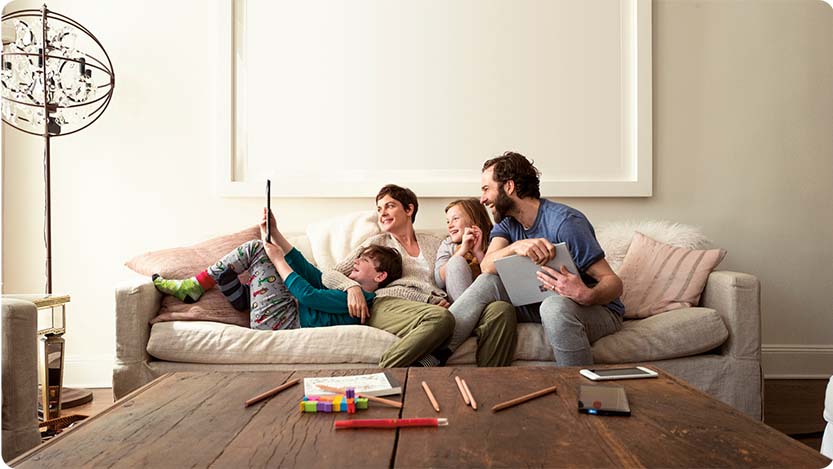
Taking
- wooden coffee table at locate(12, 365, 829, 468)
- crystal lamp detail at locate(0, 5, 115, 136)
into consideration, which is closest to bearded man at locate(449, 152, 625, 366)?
wooden coffee table at locate(12, 365, 829, 468)

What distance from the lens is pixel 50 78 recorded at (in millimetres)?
2967

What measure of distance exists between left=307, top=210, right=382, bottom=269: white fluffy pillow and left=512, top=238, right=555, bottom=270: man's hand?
821mm

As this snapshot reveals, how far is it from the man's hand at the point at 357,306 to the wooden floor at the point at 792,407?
42.7 inches

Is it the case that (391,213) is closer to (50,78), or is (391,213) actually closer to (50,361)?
(50,361)

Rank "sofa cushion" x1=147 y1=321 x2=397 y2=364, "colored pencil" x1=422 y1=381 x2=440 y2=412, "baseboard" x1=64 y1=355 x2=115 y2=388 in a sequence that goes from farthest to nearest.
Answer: "baseboard" x1=64 y1=355 x2=115 y2=388 < "sofa cushion" x1=147 y1=321 x2=397 y2=364 < "colored pencil" x1=422 y1=381 x2=440 y2=412

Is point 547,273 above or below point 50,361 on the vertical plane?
above

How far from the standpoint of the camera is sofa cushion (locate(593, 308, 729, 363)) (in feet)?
7.88

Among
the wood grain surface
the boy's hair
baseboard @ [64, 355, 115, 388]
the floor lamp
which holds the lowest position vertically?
baseboard @ [64, 355, 115, 388]

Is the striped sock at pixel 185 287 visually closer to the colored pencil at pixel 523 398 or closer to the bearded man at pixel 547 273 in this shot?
the bearded man at pixel 547 273

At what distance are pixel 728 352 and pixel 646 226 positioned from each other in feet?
2.35

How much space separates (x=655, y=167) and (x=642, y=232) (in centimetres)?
57

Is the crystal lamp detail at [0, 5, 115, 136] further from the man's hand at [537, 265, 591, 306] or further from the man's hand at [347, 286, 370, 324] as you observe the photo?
the man's hand at [537, 265, 591, 306]

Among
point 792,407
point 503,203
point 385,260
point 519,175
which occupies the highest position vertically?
point 519,175

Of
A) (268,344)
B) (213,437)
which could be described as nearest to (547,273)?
(268,344)
